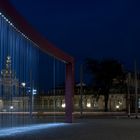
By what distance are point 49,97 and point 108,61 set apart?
18556 mm

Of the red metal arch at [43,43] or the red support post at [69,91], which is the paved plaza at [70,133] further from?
the red support post at [69,91]

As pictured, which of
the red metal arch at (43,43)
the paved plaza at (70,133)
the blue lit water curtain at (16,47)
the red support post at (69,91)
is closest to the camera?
the paved plaza at (70,133)

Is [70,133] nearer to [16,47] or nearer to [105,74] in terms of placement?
[16,47]

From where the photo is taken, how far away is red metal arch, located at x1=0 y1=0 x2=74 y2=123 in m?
24.7

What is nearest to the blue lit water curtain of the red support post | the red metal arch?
the red metal arch

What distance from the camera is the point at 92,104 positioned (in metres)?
120

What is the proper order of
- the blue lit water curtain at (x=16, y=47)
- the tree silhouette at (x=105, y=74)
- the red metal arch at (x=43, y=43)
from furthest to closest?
the tree silhouette at (x=105, y=74) < the blue lit water curtain at (x=16, y=47) < the red metal arch at (x=43, y=43)

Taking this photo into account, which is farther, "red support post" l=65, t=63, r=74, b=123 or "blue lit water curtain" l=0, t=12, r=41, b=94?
"red support post" l=65, t=63, r=74, b=123

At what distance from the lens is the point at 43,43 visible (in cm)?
3566

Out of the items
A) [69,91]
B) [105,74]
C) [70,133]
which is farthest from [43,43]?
[105,74]

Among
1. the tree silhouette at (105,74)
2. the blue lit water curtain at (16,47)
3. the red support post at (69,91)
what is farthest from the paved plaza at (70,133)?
the tree silhouette at (105,74)

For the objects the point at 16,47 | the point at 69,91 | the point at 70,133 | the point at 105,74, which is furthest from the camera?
the point at 105,74

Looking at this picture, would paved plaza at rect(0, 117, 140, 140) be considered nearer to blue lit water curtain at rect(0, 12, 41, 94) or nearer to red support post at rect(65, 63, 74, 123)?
blue lit water curtain at rect(0, 12, 41, 94)

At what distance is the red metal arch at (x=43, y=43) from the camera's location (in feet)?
81.1
